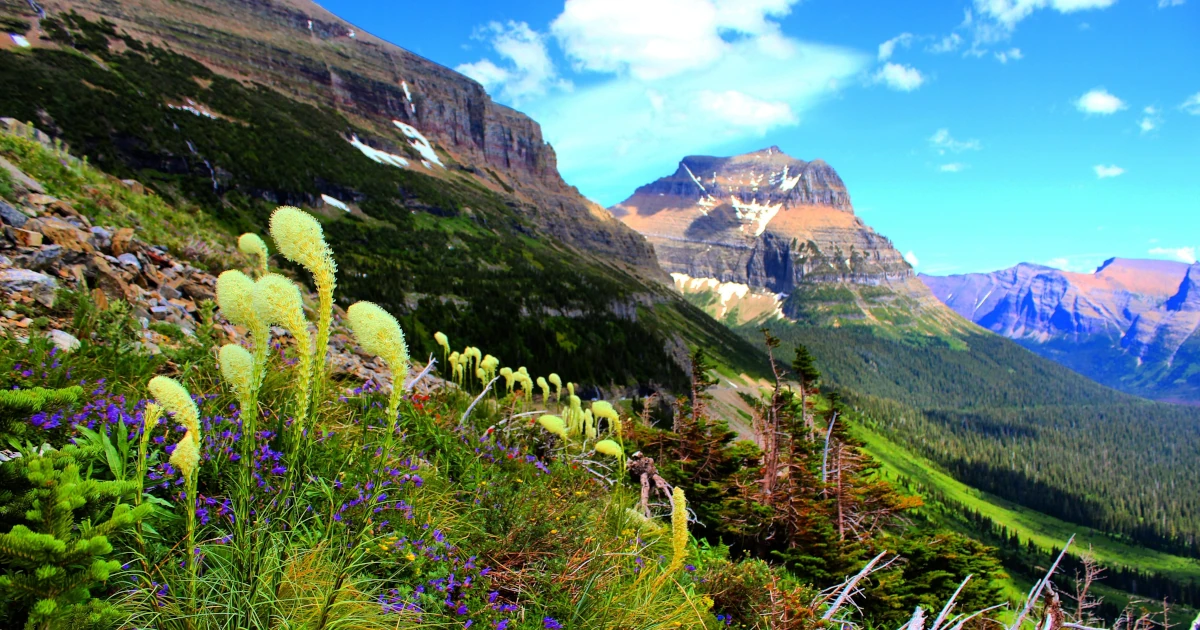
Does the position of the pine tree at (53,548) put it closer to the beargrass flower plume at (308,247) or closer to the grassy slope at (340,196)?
the beargrass flower plume at (308,247)

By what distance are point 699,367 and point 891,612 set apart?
6305 millimetres

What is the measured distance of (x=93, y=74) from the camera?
7688cm

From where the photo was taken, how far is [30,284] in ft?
22.2

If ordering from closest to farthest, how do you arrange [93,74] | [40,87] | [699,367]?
[699,367], [40,87], [93,74]

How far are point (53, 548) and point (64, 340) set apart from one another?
4.90 m

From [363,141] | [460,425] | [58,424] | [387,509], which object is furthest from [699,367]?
[363,141]

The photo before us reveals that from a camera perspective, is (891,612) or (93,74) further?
(93,74)

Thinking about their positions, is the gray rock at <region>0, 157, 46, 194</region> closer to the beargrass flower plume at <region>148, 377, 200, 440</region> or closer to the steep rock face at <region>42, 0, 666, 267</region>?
the beargrass flower plume at <region>148, 377, 200, 440</region>

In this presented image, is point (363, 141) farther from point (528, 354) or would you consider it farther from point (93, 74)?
point (528, 354)

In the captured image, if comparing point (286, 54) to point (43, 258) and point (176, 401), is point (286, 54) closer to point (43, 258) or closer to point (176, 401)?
point (43, 258)

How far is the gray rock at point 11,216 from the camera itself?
7.77m

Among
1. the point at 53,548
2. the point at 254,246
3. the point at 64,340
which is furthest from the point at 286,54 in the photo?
the point at 53,548

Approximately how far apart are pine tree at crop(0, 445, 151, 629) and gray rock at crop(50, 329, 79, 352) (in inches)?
157

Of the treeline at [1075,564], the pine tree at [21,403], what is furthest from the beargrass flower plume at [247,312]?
the treeline at [1075,564]
